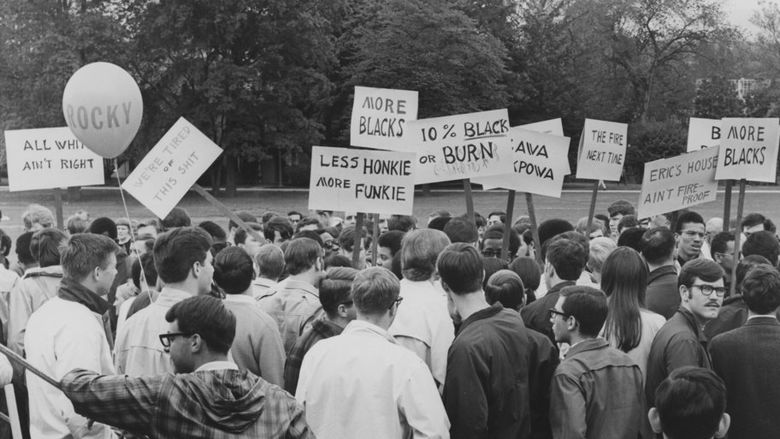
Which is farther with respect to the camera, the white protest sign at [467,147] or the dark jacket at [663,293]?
the white protest sign at [467,147]

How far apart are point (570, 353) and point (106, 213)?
3146 centimetres

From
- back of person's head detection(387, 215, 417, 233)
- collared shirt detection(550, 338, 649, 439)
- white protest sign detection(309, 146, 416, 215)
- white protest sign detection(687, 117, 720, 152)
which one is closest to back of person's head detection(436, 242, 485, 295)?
collared shirt detection(550, 338, 649, 439)

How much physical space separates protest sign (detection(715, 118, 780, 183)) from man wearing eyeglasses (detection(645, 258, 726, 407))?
3928 mm

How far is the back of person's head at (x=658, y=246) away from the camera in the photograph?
6.07m

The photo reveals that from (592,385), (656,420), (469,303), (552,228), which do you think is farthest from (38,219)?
(656,420)

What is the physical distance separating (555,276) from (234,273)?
2079mm

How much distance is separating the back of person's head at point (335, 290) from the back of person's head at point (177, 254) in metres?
0.69

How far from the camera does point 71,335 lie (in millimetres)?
4262

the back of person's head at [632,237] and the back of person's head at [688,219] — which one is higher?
the back of person's head at [688,219]

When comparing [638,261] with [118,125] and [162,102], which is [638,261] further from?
[162,102]

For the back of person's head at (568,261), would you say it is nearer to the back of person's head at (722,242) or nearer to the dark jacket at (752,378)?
the dark jacket at (752,378)

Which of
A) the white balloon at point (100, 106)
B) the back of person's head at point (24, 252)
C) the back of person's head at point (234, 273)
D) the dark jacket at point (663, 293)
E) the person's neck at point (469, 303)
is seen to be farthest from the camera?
the back of person's head at point (24, 252)

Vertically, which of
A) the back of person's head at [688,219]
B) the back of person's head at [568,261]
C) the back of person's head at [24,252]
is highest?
the back of person's head at [688,219]

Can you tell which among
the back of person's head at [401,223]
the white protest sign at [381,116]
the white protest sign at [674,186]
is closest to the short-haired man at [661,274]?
the white protest sign at [674,186]
